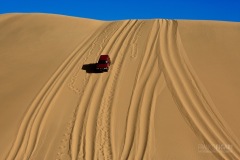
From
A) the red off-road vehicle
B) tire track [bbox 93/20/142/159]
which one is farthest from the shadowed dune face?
the red off-road vehicle

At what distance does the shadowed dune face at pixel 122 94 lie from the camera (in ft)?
55.9

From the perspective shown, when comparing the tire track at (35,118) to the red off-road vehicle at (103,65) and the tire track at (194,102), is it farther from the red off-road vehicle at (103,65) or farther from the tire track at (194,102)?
the tire track at (194,102)

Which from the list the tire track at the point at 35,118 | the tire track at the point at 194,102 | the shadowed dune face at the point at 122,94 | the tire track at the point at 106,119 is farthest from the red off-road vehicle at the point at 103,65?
the tire track at the point at 194,102

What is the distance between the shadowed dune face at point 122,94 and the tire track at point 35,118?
0.06 m

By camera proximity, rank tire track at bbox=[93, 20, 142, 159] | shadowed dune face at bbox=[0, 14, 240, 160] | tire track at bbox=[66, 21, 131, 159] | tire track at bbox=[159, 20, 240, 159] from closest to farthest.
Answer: tire track at bbox=[93, 20, 142, 159], tire track at bbox=[66, 21, 131, 159], shadowed dune face at bbox=[0, 14, 240, 160], tire track at bbox=[159, 20, 240, 159]

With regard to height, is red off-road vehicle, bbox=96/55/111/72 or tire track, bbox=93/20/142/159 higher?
red off-road vehicle, bbox=96/55/111/72

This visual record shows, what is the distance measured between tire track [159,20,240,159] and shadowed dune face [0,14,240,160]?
6 centimetres

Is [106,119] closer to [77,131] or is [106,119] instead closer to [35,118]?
[77,131]

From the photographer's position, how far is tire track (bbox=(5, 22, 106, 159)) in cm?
1713

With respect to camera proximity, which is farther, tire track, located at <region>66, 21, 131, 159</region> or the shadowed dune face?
the shadowed dune face

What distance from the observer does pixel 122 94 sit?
21.5 metres

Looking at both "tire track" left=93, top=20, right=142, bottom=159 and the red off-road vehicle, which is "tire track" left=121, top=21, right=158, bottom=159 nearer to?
"tire track" left=93, top=20, right=142, bottom=159

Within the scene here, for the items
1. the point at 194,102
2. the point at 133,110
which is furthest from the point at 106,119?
the point at 194,102

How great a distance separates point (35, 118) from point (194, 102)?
930 centimetres
